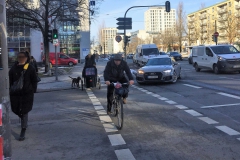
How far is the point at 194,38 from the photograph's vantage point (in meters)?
81.0

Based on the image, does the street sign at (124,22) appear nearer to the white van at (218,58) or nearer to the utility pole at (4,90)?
the white van at (218,58)

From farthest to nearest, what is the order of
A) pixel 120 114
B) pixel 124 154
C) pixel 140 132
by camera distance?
pixel 120 114
pixel 140 132
pixel 124 154

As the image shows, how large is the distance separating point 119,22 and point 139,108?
17862mm

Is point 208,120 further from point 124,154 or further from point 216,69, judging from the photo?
point 216,69

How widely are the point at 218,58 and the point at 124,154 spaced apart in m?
17.1

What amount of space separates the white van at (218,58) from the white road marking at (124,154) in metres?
16.6

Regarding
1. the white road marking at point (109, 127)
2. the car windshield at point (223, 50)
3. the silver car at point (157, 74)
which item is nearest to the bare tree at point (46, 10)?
the car windshield at point (223, 50)

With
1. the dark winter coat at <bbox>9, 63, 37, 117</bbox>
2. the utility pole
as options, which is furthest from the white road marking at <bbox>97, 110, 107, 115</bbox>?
the utility pole

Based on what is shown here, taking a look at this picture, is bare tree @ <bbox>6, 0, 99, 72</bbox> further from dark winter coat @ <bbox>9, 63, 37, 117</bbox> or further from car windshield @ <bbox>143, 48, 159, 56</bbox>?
dark winter coat @ <bbox>9, 63, 37, 117</bbox>

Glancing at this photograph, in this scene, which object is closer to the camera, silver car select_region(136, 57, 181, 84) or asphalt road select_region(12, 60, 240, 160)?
asphalt road select_region(12, 60, 240, 160)

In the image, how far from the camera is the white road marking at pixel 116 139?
5.82 meters

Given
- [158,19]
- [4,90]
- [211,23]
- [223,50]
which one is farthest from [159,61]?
[158,19]

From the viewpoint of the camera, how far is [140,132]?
655cm

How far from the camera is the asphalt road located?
5.22 m
